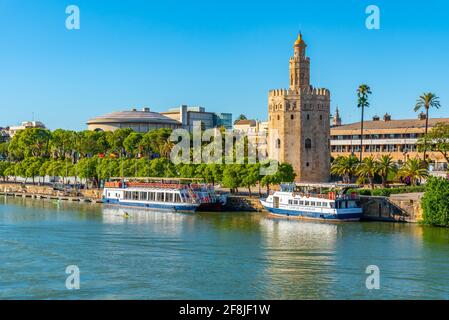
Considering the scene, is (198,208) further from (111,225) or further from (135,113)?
(135,113)

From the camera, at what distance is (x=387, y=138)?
10731cm

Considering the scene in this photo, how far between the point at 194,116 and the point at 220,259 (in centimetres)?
13922

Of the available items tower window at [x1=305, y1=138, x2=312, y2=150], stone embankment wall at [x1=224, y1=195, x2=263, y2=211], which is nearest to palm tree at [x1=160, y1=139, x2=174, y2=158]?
tower window at [x1=305, y1=138, x2=312, y2=150]

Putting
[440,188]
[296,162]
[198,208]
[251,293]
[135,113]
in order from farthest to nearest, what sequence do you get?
1. [135,113]
2. [296,162]
3. [198,208]
4. [440,188]
5. [251,293]

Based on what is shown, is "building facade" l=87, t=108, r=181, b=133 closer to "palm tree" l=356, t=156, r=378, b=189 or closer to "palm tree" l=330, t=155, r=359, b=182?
"palm tree" l=330, t=155, r=359, b=182

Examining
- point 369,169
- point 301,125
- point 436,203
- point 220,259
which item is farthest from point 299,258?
point 301,125

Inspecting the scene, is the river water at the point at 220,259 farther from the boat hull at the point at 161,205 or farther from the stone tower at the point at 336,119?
the stone tower at the point at 336,119

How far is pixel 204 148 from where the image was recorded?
93250 mm

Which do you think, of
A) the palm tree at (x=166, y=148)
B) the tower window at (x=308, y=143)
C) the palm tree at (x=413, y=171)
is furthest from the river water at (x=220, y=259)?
the palm tree at (x=166, y=148)

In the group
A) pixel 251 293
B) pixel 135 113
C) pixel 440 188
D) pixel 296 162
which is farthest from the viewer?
pixel 135 113

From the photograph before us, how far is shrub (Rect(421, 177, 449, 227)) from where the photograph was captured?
59031 millimetres

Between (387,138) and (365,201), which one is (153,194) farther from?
(387,138)

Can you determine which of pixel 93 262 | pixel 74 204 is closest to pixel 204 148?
pixel 74 204
